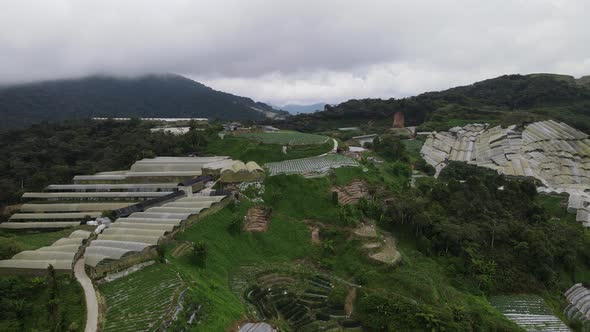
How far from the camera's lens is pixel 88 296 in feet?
59.4

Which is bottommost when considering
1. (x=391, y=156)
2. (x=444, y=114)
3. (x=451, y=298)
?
(x=451, y=298)

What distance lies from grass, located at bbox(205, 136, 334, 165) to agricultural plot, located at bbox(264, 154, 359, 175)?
1.89 meters

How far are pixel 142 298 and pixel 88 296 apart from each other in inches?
125

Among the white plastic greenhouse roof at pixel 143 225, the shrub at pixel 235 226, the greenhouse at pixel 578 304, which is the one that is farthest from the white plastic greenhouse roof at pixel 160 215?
the greenhouse at pixel 578 304

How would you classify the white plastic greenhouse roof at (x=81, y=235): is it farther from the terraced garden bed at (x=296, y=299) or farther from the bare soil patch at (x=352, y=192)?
the bare soil patch at (x=352, y=192)

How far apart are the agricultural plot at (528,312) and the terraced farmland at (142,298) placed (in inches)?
895

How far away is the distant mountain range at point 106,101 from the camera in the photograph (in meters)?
138

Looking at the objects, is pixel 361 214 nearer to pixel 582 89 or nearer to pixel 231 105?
pixel 582 89

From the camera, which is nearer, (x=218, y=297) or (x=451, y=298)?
(x=218, y=297)

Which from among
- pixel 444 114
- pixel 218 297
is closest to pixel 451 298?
pixel 218 297

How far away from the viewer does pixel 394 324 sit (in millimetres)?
18609

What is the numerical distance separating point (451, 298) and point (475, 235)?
878cm

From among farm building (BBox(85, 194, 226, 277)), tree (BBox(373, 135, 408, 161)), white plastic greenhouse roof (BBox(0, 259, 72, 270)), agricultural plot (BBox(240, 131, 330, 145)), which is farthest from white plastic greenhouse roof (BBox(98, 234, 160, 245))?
tree (BBox(373, 135, 408, 161))

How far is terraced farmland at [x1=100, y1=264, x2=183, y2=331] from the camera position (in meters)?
15.7
